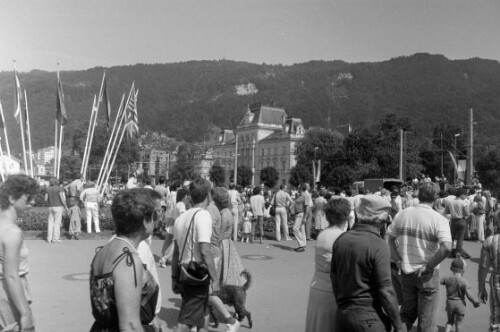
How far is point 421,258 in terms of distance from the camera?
18.1 ft

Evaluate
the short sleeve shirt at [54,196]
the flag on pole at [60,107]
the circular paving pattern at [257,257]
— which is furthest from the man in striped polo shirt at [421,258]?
the flag on pole at [60,107]

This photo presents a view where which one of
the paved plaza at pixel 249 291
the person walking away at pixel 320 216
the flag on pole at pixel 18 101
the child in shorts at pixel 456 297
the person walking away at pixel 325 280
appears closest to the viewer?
the person walking away at pixel 325 280

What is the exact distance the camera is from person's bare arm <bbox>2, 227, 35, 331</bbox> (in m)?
3.71

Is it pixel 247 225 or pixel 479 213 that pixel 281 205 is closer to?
pixel 247 225

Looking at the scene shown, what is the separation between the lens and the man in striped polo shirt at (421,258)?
5.46 meters

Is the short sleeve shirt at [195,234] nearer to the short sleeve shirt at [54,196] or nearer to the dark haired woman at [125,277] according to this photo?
the dark haired woman at [125,277]

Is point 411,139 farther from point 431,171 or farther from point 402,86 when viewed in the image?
point 402,86

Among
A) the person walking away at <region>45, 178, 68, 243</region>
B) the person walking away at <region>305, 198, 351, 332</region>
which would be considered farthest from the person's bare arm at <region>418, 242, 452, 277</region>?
the person walking away at <region>45, 178, 68, 243</region>

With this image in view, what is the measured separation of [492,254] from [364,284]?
236 centimetres

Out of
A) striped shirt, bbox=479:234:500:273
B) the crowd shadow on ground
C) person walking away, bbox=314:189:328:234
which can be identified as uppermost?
striped shirt, bbox=479:234:500:273

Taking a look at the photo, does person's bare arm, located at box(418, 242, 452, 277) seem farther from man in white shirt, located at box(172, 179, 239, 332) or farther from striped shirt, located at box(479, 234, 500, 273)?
man in white shirt, located at box(172, 179, 239, 332)

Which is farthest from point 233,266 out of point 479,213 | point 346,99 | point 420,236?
point 346,99

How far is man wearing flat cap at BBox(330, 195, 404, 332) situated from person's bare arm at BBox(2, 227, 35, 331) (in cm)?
244

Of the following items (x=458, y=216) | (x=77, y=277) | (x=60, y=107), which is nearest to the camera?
(x=77, y=277)
